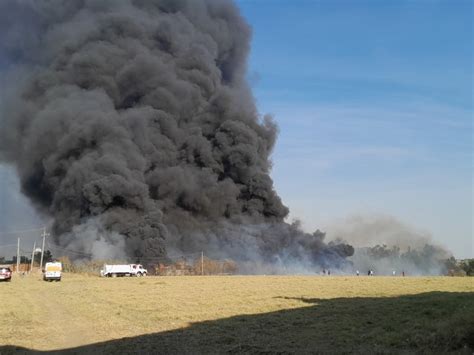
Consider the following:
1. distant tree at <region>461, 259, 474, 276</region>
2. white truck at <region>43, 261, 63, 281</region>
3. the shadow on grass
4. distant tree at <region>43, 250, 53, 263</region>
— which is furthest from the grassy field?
distant tree at <region>461, 259, 474, 276</region>

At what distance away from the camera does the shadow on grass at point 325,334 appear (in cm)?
1154

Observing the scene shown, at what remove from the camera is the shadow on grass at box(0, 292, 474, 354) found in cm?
1154

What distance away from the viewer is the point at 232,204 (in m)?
90.4

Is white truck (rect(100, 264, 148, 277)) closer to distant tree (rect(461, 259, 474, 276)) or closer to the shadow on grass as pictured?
the shadow on grass

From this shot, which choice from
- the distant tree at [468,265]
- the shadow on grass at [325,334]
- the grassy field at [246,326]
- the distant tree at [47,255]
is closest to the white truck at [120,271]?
the distant tree at [47,255]

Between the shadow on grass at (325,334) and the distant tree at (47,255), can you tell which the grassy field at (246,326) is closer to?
the shadow on grass at (325,334)

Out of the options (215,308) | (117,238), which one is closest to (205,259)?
(117,238)

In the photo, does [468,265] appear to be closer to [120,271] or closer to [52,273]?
[120,271]

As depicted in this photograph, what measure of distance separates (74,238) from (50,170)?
12.5 meters

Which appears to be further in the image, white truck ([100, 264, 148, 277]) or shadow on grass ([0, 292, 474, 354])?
white truck ([100, 264, 148, 277])

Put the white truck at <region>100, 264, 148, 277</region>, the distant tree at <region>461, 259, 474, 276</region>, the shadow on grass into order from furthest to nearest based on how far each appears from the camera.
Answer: the distant tree at <region>461, 259, 474, 276</region> < the white truck at <region>100, 264, 148, 277</region> < the shadow on grass

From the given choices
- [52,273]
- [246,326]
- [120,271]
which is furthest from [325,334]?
[120,271]

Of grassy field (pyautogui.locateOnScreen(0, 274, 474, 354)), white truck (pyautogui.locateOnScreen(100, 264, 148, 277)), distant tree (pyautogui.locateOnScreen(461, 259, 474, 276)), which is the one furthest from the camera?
distant tree (pyautogui.locateOnScreen(461, 259, 474, 276))

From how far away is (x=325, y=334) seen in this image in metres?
14.0
